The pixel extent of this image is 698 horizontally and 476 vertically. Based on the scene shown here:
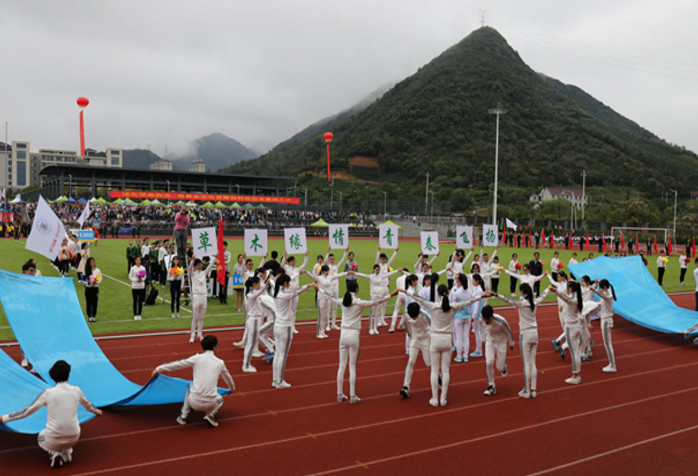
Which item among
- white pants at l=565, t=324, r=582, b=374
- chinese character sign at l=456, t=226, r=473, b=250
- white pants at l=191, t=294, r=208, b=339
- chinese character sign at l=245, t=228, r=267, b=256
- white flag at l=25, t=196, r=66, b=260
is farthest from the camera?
chinese character sign at l=456, t=226, r=473, b=250

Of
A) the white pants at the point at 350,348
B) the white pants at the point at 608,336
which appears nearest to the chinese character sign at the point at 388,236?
the white pants at the point at 608,336

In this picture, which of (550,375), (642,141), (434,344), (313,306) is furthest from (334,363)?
(642,141)

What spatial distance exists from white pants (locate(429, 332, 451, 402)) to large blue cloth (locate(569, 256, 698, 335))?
802 centimetres

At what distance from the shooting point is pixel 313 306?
17.5 m

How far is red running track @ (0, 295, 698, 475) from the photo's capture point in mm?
6164

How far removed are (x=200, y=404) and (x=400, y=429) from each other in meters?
2.74

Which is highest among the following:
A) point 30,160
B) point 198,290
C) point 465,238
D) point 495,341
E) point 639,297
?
point 30,160

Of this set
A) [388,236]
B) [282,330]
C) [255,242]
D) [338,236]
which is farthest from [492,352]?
[388,236]

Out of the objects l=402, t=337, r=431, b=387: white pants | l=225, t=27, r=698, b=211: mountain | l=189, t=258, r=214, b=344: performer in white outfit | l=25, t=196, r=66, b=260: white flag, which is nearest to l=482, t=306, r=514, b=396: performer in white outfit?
l=402, t=337, r=431, b=387: white pants

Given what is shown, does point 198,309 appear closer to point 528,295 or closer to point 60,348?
point 60,348

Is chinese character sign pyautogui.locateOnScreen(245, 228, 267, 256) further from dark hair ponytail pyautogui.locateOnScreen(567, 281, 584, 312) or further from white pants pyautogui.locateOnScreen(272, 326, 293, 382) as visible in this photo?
dark hair ponytail pyautogui.locateOnScreen(567, 281, 584, 312)

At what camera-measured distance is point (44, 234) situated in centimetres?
1271

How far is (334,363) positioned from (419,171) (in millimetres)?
124320

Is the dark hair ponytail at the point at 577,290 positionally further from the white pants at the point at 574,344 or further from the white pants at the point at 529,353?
the white pants at the point at 529,353
